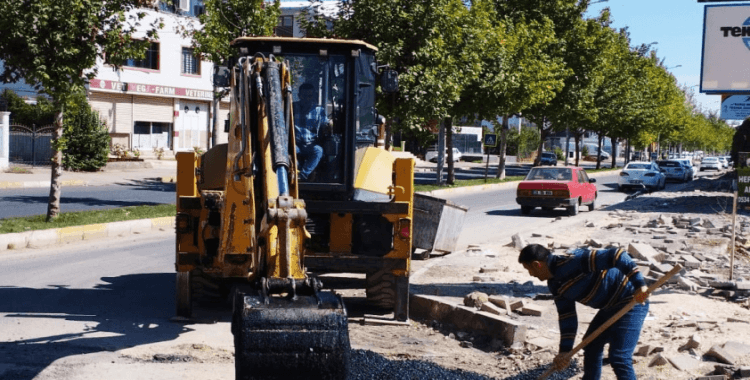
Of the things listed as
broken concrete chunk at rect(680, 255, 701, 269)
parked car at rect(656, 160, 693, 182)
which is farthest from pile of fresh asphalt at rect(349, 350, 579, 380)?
parked car at rect(656, 160, 693, 182)

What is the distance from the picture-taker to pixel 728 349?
7367 mm

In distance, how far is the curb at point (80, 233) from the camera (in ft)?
44.2

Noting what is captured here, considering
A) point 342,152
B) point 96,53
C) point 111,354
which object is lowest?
point 111,354

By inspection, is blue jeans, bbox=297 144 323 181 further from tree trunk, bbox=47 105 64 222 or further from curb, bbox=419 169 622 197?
curb, bbox=419 169 622 197

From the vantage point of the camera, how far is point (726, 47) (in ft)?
59.3

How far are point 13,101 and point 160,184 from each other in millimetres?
12095

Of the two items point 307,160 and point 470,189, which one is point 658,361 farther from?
point 470,189

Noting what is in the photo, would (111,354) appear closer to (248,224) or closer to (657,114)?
(248,224)

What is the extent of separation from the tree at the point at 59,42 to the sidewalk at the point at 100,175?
33.6 feet

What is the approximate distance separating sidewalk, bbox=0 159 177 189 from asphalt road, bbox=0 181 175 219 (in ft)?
2.44

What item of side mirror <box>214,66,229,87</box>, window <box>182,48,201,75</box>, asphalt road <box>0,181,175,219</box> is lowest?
asphalt road <box>0,181,175,219</box>

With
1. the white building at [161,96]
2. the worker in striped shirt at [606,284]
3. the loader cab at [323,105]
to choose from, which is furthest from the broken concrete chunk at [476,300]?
the white building at [161,96]

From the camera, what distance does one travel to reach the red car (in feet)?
76.9

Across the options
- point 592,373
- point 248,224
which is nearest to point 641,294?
point 592,373
